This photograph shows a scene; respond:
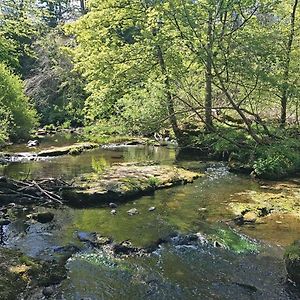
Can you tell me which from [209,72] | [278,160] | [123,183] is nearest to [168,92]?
[209,72]

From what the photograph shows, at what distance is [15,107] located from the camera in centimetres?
2680

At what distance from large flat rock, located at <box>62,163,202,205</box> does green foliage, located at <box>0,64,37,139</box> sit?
44.4 feet

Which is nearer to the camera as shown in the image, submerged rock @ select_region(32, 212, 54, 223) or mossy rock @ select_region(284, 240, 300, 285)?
mossy rock @ select_region(284, 240, 300, 285)

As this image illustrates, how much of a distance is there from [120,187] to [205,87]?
849 cm

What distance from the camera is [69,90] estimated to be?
38.0 meters

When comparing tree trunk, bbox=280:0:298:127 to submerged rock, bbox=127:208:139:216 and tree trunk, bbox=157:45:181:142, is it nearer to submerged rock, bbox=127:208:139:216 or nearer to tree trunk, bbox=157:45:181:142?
tree trunk, bbox=157:45:181:142

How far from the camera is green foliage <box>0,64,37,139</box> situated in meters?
25.9

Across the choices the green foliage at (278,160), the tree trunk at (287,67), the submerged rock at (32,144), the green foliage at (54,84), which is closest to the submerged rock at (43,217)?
the green foliage at (278,160)

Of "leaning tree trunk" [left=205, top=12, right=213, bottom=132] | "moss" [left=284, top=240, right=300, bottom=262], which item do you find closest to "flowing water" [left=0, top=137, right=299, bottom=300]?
"moss" [left=284, top=240, right=300, bottom=262]

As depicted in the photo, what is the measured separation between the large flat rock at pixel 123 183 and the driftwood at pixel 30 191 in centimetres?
37

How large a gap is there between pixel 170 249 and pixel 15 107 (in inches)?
843

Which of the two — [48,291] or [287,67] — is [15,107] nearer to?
[287,67]

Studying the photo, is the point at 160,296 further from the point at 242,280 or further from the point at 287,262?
the point at 287,262

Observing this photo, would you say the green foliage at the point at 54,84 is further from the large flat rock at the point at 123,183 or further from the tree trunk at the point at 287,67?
the large flat rock at the point at 123,183
